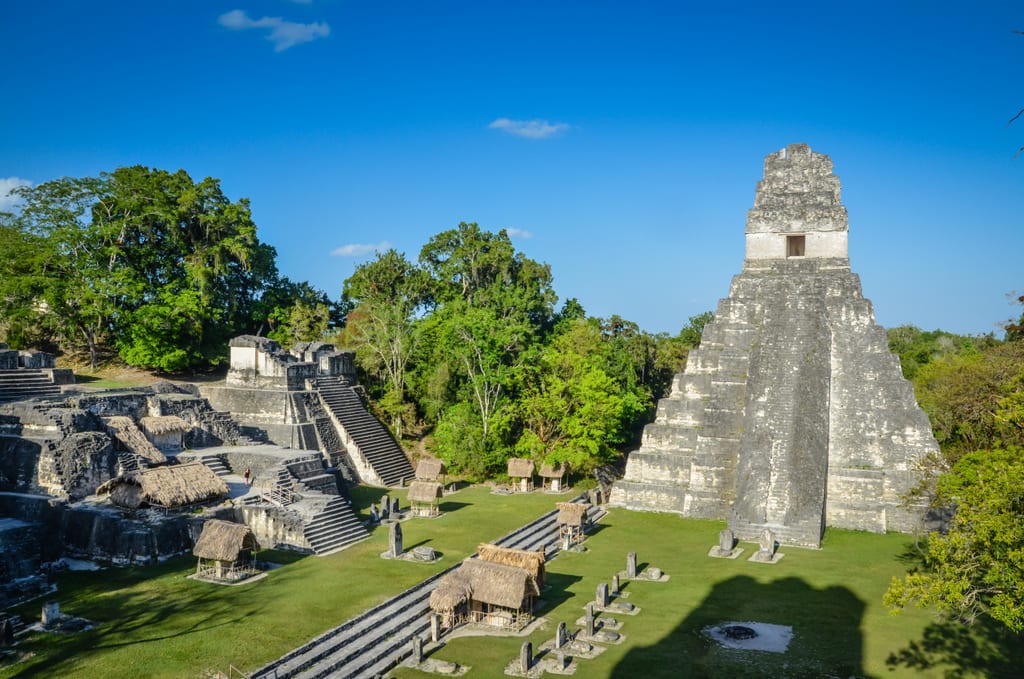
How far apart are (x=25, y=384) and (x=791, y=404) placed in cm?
2482

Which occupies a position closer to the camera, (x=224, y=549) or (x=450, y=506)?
(x=224, y=549)

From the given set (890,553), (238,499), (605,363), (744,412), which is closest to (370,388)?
(605,363)

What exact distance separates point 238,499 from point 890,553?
57.5 ft

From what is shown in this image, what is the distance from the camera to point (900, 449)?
935 inches

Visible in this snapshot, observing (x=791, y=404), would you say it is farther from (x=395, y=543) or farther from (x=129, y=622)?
(x=129, y=622)

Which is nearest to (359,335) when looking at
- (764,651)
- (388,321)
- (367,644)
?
(388,321)

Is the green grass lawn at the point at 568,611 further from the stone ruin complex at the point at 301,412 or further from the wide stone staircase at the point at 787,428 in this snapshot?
the stone ruin complex at the point at 301,412

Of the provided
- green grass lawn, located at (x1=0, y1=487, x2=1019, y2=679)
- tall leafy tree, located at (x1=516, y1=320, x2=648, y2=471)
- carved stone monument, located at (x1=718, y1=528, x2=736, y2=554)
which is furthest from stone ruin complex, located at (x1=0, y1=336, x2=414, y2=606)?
carved stone monument, located at (x1=718, y1=528, x2=736, y2=554)

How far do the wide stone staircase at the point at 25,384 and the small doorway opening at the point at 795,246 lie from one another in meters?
26.1

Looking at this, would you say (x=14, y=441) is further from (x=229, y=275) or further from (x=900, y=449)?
(x=900, y=449)

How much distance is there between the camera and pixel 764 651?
14.6 m

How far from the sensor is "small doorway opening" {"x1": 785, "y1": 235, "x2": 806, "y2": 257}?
96.1ft

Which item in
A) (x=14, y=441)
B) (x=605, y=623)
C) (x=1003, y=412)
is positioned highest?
(x=1003, y=412)

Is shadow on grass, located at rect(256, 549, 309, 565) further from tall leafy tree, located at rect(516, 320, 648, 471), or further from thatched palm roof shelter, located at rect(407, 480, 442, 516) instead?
tall leafy tree, located at rect(516, 320, 648, 471)
